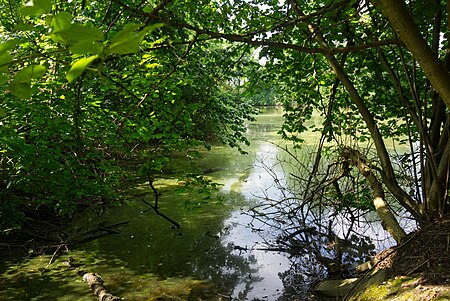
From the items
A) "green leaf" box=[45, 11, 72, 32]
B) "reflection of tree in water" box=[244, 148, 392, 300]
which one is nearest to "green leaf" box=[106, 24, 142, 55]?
"green leaf" box=[45, 11, 72, 32]

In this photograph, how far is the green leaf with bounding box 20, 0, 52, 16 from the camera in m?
0.57

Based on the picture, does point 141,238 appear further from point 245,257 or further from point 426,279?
point 426,279

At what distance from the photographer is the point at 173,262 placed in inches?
237

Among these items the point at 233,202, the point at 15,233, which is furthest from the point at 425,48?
the point at 233,202

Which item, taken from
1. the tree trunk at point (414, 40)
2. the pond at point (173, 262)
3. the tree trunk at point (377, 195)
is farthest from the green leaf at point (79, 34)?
the pond at point (173, 262)

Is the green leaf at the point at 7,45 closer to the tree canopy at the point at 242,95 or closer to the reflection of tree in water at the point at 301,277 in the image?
the tree canopy at the point at 242,95

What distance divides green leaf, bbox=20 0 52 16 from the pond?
4.72m

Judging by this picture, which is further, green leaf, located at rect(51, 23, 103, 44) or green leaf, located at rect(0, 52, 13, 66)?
green leaf, located at rect(0, 52, 13, 66)

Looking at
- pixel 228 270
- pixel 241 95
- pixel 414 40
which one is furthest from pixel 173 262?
pixel 414 40

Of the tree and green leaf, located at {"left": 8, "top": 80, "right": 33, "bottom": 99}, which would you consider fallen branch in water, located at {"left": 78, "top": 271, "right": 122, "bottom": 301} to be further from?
green leaf, located at {"left": 8, "top": 80, "right": 33, "bottom": 99}

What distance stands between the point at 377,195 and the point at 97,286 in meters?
3.60

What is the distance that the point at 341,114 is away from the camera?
222 inches

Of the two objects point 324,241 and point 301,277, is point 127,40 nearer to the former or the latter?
point 301,277

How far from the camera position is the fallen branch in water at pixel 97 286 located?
4.65m
